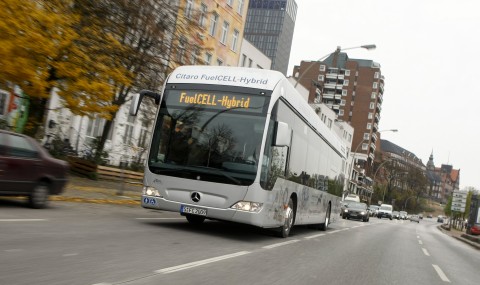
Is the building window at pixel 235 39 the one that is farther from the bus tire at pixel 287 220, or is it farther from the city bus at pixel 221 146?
the city bus at pixel 221 146

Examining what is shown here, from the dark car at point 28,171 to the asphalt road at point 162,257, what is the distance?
1.30ft

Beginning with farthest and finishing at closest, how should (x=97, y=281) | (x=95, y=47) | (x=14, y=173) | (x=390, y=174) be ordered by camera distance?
(x=390, y=174)
(x=95, y=47)
(x=14, y=173)
(x=97, y=281)

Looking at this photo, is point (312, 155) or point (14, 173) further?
point (312, 155)

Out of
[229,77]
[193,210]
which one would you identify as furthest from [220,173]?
[229,77]

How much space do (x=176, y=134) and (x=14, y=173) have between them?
325 cm

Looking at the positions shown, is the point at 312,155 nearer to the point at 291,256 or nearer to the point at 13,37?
the point at 291,256

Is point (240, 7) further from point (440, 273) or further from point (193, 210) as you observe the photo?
point (440, 273)

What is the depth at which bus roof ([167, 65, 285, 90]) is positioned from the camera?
1072 centimetres

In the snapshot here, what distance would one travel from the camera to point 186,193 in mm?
10266

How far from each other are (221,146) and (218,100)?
1.02 metres

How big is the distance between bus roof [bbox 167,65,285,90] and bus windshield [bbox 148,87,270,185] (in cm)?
28

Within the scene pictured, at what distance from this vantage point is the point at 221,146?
10258mm

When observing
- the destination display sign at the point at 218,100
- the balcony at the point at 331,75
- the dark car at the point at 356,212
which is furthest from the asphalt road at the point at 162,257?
the balcony at the point at 331,75

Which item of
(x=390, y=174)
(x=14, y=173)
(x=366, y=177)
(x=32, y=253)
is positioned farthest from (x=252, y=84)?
(x=366, y=177)
